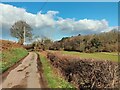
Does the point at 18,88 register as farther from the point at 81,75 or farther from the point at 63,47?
the point at 63,47

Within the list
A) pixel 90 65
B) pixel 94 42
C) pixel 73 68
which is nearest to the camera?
pixel 90 65

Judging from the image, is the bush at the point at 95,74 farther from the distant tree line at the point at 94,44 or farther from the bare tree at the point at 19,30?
the bare tree at the point at 19,30

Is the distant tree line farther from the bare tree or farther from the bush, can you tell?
the bush

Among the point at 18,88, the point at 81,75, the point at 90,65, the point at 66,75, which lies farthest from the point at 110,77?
the point at 66,75

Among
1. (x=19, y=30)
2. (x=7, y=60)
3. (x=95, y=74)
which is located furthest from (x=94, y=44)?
(x=95, y=74)

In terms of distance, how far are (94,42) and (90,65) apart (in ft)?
181

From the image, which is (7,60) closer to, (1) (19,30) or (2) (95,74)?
(2) (95,74)

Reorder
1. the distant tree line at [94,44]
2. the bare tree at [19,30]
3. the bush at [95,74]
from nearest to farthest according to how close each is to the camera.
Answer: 1. the bush at [95,74]
2. the distant tree line at [94,44]
3. the bare tree at [19,30]

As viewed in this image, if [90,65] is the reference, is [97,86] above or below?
below

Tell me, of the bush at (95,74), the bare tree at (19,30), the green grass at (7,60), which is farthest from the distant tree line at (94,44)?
the bush at (95,74)

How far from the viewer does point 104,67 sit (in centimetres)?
1331

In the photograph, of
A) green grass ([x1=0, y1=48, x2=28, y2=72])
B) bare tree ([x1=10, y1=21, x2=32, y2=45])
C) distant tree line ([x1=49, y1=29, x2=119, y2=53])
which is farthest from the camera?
bare tree ([x1=10, y1=21, x2=32, y2=45])

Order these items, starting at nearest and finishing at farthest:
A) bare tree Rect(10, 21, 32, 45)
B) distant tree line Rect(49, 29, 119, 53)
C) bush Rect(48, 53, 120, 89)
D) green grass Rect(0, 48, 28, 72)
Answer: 1. bush Rect(48, 53, 120, 89)
2. green grass Rect(0, 48, 28, 72)
3. distant tree line Rect(49, 29, 119, 53)
4. bare tree Rect(10, 21, 32, 45)

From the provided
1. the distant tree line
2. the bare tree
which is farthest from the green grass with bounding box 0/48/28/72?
the bare tree
